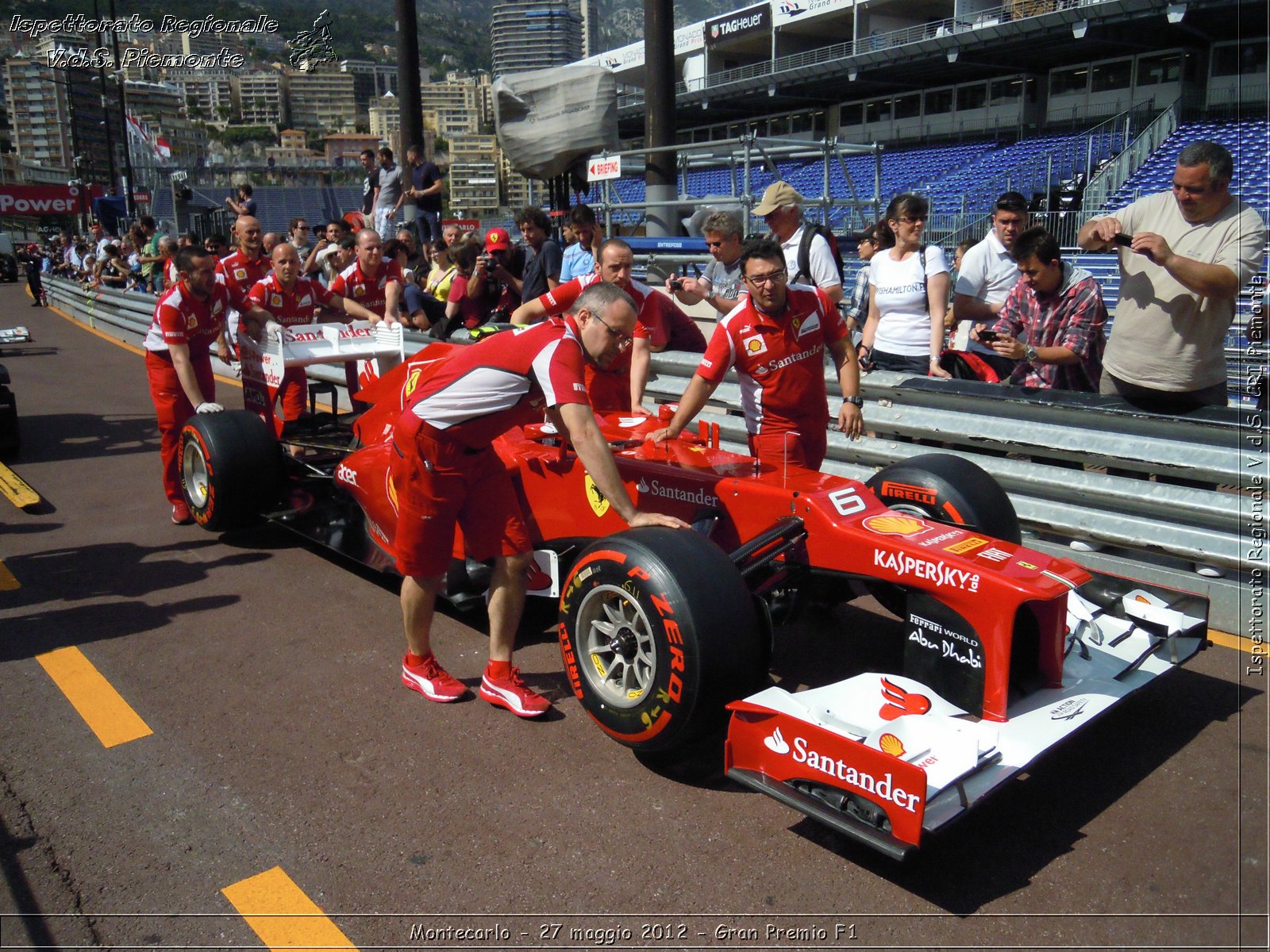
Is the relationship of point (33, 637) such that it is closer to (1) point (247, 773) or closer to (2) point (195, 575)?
(2) point (195, 575)

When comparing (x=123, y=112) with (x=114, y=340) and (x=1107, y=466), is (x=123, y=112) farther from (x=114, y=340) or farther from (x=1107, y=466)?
(x=1107, y=466)

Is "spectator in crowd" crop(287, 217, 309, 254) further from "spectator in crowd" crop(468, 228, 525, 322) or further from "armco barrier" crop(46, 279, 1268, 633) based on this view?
"armco barrier" crop(46, 279, 1268, 633)

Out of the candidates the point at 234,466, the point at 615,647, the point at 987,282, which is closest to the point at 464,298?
the point at 234,466

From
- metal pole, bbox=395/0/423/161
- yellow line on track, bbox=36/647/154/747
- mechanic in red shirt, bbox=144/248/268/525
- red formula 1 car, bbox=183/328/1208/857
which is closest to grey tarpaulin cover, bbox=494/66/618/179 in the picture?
metal pole, bbox=395/0/423/161

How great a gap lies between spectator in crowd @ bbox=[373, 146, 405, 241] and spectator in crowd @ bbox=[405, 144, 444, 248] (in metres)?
0.24

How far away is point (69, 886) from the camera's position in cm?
296

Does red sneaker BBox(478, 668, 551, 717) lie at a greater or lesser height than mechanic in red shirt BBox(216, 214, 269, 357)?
lesser

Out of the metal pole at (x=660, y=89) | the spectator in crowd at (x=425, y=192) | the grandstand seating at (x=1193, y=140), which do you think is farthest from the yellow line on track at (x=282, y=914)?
the grandstand seating at (x=1193, y=140)

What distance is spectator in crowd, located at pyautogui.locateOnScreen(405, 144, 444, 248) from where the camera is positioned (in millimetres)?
13508

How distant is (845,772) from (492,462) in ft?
6.41

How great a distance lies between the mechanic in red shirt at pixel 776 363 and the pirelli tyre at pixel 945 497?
49 centimetres

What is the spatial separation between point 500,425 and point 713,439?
115cm

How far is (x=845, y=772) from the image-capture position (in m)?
2.86

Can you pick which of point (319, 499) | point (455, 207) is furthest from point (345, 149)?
point (319, 499)
